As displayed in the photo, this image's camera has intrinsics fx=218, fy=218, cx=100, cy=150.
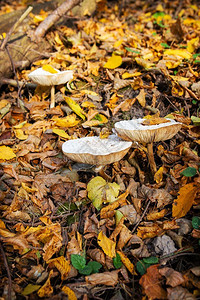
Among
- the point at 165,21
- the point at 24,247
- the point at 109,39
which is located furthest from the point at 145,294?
the point at 165,21

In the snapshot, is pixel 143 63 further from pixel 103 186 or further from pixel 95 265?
pixel 95 265

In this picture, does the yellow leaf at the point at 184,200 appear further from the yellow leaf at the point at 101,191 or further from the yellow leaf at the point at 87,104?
the yellow leaf at the point at 87,104

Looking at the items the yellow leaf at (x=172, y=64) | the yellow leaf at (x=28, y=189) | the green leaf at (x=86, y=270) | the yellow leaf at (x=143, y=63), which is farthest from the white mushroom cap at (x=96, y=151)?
the yellow leaf at (x=172, y=64)

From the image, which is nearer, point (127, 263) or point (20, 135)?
point (127, 263)

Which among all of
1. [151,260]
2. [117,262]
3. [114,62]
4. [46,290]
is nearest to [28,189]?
[46,290]

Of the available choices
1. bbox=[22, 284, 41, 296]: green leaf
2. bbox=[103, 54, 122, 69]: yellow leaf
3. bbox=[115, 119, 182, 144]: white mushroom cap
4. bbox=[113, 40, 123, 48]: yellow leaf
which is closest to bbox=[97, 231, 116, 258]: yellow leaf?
bbox=[22, 284, 41, 296]: green leaf

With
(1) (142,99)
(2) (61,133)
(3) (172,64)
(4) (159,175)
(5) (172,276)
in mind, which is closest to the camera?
(5) (172,276)
